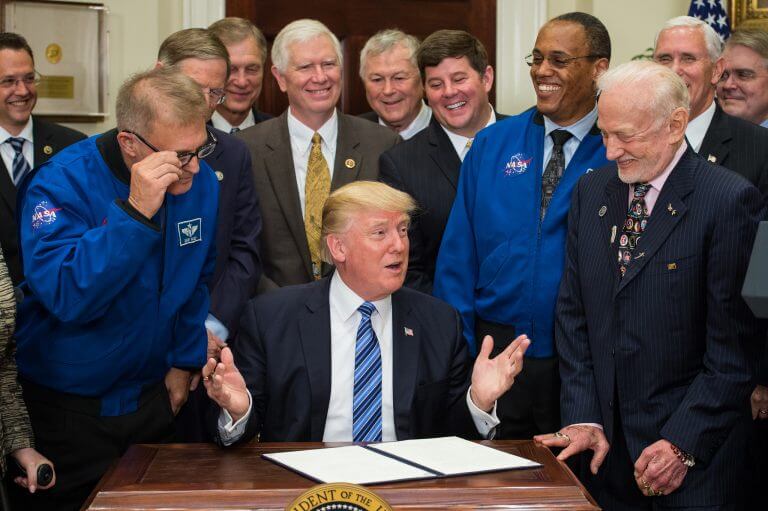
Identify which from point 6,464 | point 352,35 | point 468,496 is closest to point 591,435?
point 468,496

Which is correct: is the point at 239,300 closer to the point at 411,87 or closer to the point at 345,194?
the point at 345,194

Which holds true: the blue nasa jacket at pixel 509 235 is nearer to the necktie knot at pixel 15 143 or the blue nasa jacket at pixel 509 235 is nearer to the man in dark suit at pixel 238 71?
the man in dark suit at pixel 238 71

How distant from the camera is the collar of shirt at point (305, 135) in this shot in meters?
3.81

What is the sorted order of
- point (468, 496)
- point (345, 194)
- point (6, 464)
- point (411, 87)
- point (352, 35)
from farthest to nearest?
1. point (352, 35)
2. point (411, 87)
3. point (345, 194)
4. point (6, 464)
5. point (468, 496)

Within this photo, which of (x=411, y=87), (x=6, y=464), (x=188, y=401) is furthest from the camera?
(x=411, y=87)

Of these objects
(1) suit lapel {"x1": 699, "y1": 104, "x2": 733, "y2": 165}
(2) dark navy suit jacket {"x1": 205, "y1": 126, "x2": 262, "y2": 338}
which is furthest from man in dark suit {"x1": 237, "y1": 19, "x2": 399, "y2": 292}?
(1) suit lapel {"x1": 699, "y1": 104, "x2": 733, "y2": 165}

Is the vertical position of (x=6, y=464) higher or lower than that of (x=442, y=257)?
lower

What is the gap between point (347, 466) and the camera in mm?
2178

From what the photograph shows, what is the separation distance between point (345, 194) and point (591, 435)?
37.1 inches

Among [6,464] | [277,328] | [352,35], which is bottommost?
[6,464]

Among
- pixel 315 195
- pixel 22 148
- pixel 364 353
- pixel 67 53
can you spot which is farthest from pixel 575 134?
pixel 67 53

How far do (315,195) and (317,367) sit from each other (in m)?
1.08

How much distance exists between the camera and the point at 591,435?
9.11ft

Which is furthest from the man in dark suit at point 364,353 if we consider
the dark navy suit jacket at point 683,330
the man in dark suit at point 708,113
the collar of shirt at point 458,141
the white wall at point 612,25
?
the white wall at point 612,25
